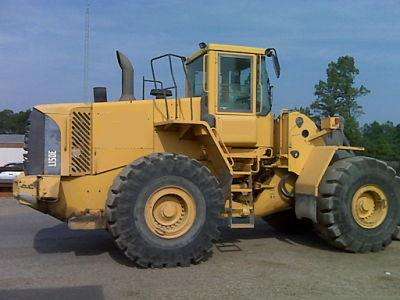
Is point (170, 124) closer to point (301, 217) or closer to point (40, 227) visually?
point (301, 217)

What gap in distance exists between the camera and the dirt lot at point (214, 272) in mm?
7027

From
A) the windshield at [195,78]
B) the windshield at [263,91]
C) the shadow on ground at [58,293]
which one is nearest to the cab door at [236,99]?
the windshield at [263,91]

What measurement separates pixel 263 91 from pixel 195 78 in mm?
1207

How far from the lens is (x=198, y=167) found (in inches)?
340

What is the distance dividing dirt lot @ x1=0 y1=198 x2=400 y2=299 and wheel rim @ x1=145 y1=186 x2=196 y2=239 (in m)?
0.59

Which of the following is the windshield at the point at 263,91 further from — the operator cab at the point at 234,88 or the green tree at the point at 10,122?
the green tree at the point at 10,122

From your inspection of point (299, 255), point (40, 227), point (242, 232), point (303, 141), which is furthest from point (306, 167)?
point (40, 227)

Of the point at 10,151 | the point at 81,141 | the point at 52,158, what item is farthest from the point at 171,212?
the point at 10,151

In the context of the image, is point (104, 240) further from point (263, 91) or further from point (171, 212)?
point (263, 91)

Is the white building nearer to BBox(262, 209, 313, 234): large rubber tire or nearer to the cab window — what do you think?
BBox(262, 209, 313, 234): large rubber tire

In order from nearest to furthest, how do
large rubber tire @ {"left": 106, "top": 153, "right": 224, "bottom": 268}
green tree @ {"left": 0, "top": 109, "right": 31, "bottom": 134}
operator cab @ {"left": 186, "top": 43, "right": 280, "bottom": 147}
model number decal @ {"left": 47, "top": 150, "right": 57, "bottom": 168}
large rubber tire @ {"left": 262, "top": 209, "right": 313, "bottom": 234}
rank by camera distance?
large rubber tire @ {"left": 106, "top": 153, "right": 224, "bottom": 268}
model number decal @ {"left": 47, "top": 150, "right": 57, "bottom": 168}
operator cab @ {"left": 186, "top": 43, "right": 280, "bottom": 147}
large rubber tire @ {"left": 262, "top": 209, "right": 313, "bottom": 234}
green tree @ {"left": 0, "top": 109, "right": 31, "bottom": 134}

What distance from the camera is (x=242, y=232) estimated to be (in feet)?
38.5

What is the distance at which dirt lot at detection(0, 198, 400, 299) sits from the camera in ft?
23.1

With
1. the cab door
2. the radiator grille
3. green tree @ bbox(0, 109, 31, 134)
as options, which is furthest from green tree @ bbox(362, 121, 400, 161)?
green tree @ bbox(0, 109, 31, 134)
